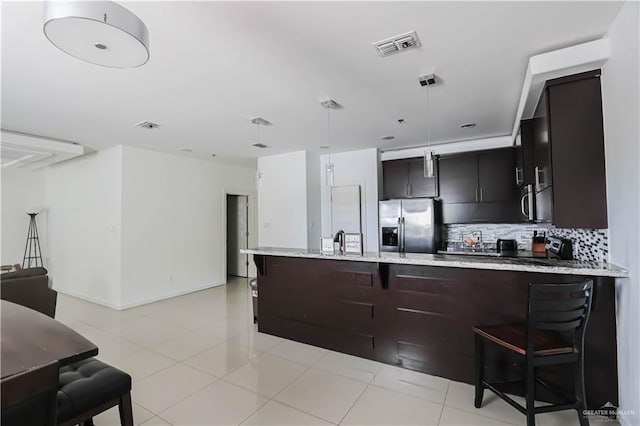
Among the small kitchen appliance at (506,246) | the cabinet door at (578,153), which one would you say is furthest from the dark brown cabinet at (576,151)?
the small kitchen appliance at (506,246)

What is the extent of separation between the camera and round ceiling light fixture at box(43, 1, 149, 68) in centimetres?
133

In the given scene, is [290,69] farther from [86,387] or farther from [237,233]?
[237,233]

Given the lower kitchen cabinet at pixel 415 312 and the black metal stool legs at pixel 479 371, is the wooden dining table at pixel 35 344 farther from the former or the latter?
the black metal stool legs at pixel 479 371

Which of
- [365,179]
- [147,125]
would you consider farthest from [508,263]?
[147,125]

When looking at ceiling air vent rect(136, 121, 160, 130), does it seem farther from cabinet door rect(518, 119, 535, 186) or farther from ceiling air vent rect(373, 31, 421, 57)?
cabinet door rect(518, 119, 535, 186)

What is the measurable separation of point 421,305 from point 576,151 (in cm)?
168

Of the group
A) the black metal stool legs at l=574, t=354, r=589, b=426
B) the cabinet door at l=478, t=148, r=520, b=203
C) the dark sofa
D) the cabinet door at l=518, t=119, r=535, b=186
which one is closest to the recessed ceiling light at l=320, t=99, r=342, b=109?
the cabinet door at l=518, t=119, r=535, b=186

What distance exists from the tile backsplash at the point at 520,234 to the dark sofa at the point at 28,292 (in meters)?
4.94

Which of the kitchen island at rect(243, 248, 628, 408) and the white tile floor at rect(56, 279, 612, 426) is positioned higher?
the kitchen island at rect(243, 248, 628, 408)

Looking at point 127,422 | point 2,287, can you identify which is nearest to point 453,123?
point 127,422

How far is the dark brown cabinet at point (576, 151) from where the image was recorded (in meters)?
2.21

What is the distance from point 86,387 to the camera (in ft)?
5.16

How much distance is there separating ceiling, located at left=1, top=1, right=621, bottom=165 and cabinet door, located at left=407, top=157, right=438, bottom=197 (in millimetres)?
747

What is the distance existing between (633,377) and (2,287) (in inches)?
197
